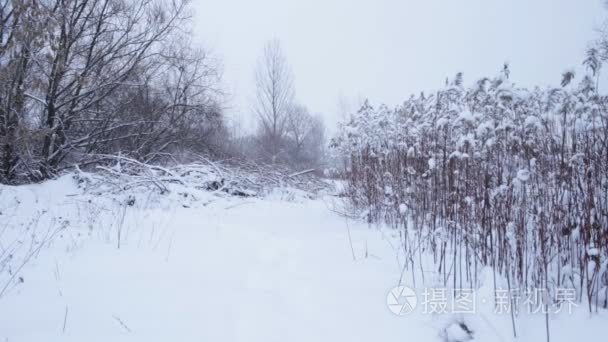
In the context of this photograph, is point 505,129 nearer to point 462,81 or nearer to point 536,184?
point 536,184

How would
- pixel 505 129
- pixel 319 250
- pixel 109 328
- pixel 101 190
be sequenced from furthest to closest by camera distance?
pixel 101 190
pixel 319 250
pixel 505 129
pixel 109 328

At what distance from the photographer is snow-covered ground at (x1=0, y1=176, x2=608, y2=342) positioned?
5.69 feet

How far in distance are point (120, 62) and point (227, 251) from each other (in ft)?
28.2

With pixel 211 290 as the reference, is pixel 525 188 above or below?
above

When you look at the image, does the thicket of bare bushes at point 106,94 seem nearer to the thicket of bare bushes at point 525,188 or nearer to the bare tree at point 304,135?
the thicket of bare bushes at point 525,188

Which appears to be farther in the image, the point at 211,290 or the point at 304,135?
the point at 304,135

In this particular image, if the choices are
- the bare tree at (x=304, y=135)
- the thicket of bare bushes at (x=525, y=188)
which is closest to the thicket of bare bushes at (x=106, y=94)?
the thicket of bare bushes at (x=525, y=188)

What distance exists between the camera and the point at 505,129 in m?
2.47

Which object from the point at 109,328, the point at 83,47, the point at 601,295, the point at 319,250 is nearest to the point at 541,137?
the point at 601,295

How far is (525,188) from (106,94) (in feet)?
31.8

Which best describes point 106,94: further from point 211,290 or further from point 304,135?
point 304,135

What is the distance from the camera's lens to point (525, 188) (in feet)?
8.03

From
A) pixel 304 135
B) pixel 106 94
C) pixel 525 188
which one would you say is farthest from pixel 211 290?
pixel 304 135

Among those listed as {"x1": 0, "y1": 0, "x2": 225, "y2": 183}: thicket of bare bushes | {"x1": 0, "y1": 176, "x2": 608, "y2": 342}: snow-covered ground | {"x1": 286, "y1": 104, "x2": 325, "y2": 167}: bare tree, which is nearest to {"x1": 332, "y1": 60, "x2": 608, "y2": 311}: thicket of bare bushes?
{"x1": 0, "y1": 176, "x2": 608, "y2": 342}: snow-covered ground
